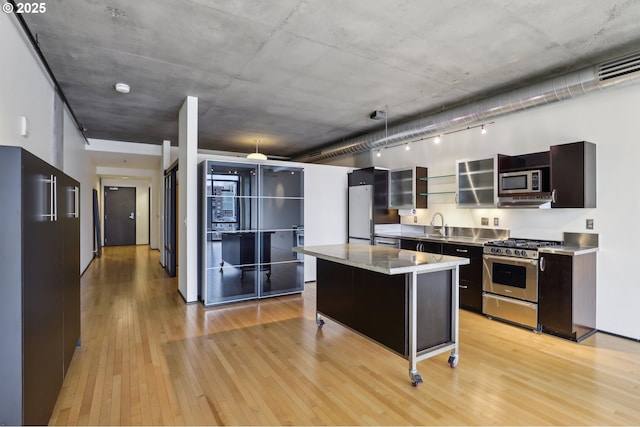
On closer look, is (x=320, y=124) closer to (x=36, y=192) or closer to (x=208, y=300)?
(x=208, y=300)

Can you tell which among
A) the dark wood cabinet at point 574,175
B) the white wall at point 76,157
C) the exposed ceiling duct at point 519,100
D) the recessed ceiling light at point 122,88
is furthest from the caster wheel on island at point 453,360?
the white wall at point 76,157

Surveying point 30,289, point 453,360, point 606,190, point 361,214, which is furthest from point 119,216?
point 606,190

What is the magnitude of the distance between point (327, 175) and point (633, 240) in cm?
414

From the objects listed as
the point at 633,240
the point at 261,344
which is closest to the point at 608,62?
the point at 633,240

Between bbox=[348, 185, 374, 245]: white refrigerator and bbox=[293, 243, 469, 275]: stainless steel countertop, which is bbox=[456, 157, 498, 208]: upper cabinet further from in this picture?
bbox=[293, 243, 469, 275]: stainless steel countertop

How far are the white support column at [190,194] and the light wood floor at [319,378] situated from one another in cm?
76

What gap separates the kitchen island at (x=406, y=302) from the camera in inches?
101

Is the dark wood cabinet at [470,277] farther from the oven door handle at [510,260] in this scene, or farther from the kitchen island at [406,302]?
the kitchen island at [406,302]

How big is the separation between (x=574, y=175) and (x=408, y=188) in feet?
7.63

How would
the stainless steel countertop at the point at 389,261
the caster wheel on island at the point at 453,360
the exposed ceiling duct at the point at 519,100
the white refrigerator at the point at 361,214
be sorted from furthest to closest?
the white refrigerator at the point at 361,214 → the exposed ceiling duct at the point at 519,100 → the caster wheel on island at the point at 453,360 → the stainless steel countertop at the point at 389,261

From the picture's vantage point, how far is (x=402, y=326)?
8.66ft

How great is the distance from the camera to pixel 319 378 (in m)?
2.60

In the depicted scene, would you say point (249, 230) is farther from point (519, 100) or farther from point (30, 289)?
point (519, 100)

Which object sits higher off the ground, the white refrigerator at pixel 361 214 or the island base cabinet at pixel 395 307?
the white refrigerator at pixel 361 214
